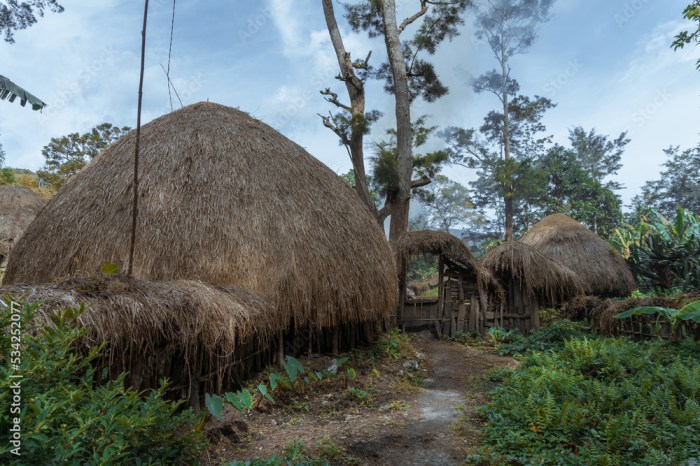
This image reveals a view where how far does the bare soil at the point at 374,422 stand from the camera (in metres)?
4.14

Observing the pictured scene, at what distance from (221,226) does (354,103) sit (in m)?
7.65

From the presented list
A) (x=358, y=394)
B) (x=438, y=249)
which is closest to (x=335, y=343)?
(x=358, y=394)

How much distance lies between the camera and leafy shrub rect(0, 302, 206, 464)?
1.85 metres

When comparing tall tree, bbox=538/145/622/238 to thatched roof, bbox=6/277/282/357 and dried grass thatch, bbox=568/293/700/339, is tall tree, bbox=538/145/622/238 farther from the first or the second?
thatched roof, bbox=6/277/282/357

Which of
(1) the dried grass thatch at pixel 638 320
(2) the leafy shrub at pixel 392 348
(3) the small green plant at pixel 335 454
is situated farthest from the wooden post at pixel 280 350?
(1) the dried grass thatch at pixel 638 320

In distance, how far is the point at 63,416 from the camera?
205 centimetres

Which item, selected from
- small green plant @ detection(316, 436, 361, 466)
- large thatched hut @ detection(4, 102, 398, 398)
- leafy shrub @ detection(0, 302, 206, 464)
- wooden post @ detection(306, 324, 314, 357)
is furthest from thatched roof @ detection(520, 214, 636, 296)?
leafy shrub @ detection(0, 302, 206, 464)

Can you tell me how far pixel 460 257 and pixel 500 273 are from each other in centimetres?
174

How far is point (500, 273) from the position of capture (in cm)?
1152

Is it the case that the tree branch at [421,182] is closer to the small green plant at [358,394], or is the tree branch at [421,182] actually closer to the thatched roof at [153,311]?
the small green plant at [358,394]

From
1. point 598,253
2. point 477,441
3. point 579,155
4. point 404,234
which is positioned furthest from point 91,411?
point 579,155

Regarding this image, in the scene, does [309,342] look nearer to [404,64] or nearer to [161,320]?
[161,320]

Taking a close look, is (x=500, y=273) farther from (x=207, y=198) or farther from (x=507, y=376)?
(x=207, y=198)

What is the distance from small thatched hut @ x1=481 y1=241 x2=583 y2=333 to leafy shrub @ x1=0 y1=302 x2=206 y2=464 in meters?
9.63
